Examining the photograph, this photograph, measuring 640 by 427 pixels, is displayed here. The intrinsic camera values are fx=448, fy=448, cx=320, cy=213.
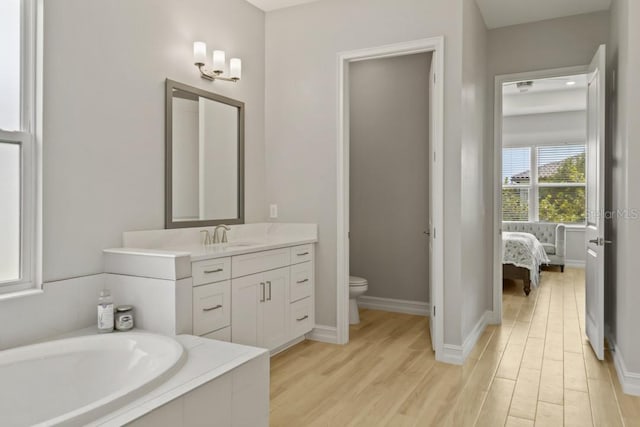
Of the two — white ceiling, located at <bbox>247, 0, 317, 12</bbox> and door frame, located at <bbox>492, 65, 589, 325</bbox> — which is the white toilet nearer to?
door frame, located at <bbox>492, 65, 589, 325</bbox>

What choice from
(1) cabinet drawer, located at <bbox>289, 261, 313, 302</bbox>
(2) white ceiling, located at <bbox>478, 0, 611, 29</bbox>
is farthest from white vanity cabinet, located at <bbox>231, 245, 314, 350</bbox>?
(2) white ceiling, located at <bbox>478, 0, 611, 29</bbox>

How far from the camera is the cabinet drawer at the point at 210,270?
8.18 ft

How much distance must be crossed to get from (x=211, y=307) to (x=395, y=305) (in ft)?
8.58

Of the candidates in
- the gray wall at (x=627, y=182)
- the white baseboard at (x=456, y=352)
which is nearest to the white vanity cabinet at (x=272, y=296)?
the white baseboard at (x=456, y=352)

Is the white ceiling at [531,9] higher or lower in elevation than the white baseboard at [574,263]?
higher

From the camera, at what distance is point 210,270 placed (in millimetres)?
2590

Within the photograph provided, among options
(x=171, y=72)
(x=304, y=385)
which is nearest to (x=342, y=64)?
(x=171, y=72)

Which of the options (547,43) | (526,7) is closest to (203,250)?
(526,7)

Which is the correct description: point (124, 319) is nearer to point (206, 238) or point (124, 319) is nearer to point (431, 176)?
point (206, 238)

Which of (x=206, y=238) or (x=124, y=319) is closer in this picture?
(x=124, y=319)

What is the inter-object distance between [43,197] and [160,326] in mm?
879

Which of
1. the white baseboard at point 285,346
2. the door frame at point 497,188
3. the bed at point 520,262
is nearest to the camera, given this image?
the white baseboard at point 285,346

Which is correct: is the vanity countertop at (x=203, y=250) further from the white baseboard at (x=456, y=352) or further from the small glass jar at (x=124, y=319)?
the white baseboard at (x=456, y=352)

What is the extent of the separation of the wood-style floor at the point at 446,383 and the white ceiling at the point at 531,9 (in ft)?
9.34
